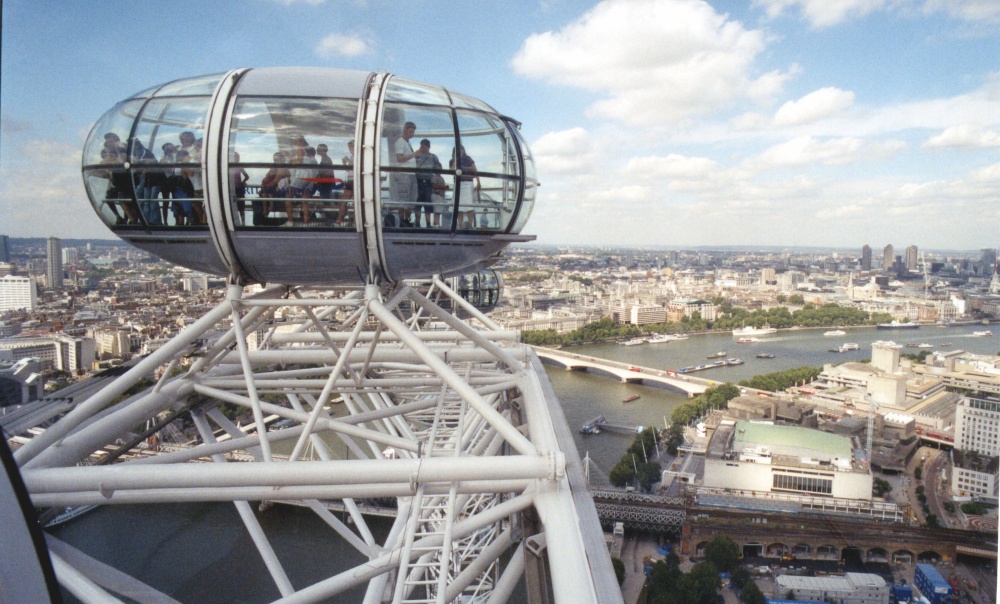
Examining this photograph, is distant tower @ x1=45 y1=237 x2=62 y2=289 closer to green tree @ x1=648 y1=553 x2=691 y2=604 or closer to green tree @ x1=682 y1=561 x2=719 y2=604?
green tree @ x1=648 y1=553 x2=691 y2=604

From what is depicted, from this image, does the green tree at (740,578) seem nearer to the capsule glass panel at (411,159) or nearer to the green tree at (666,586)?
the green tree at (666,586)

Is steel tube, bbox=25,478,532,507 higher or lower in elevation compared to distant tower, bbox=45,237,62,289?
lower

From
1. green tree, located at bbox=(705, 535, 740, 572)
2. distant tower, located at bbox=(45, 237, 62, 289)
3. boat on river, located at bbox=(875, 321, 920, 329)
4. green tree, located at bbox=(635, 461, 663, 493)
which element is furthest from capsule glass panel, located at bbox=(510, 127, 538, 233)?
boat on river, located at bbox=(875, 321, 920, 329)

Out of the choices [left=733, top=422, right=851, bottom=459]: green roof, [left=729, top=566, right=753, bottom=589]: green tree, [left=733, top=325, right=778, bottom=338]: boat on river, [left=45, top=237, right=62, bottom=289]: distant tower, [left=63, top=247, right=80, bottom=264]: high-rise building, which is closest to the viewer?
[left=45, top=237, right=62, bottom=289]: distant tower

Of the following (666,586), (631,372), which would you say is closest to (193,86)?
(666,586)

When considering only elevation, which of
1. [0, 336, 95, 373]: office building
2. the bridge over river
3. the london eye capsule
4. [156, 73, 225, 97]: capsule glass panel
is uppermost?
[156, 73, 225, 97]: capsule glass panel

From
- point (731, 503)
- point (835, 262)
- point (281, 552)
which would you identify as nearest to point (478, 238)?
point (281, 552)
